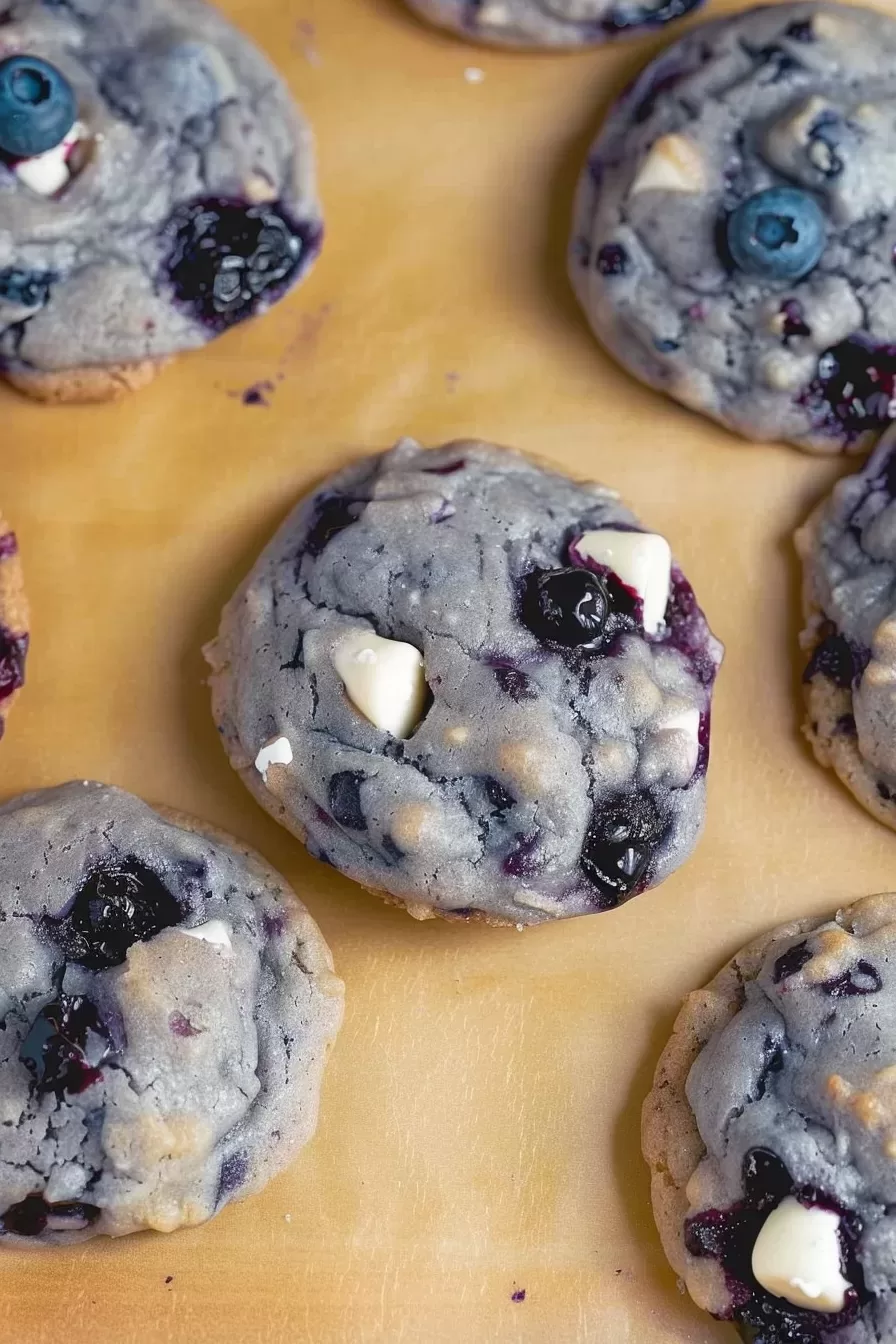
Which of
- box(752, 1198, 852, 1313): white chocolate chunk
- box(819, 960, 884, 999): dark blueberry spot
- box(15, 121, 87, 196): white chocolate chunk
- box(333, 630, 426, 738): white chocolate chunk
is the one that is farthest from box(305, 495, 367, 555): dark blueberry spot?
box(752, 1198, 852, 1313): white chocolate chunk

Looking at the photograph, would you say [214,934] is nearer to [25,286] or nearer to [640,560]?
[640,560]

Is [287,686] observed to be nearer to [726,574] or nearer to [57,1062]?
[57,1062]

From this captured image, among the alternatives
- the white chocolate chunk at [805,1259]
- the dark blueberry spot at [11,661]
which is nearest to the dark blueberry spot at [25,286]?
the dark blueberry spot at [11,661]

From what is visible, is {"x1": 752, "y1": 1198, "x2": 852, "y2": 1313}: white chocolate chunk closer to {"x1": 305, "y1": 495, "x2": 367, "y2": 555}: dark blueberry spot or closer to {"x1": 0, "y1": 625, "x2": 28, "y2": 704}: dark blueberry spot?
{"x1": 305, "y1": 495, "x2": 367, "y2": 555}: dark blueberry spot

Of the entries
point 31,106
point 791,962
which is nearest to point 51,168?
point 31,106

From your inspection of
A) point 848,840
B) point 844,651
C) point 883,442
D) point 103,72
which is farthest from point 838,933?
point 103,72

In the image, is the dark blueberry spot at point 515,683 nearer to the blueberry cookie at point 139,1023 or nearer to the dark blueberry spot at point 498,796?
the dark blueberry spot at point 498,796
